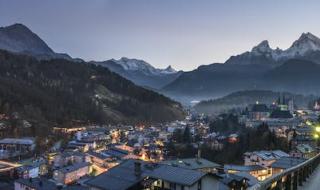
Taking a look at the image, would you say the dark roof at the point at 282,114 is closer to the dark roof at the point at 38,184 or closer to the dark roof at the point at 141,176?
A: the dark roof at the point at 38,184

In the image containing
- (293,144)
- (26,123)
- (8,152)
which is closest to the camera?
(293,144)

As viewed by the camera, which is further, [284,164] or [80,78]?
[80,78]

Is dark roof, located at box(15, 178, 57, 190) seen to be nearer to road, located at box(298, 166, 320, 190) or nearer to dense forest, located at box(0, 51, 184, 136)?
road, located at box(298, 166, 320, 190)

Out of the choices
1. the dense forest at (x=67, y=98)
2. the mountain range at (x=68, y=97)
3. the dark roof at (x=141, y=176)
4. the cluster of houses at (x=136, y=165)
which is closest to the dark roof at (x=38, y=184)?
the cluster of houses at (x=136, y=165)

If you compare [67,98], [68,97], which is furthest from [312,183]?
[68,97]

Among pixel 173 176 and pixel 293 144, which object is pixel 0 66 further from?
pixel 173 176

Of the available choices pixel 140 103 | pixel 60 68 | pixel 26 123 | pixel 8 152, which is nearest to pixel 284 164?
pixel 8 152
